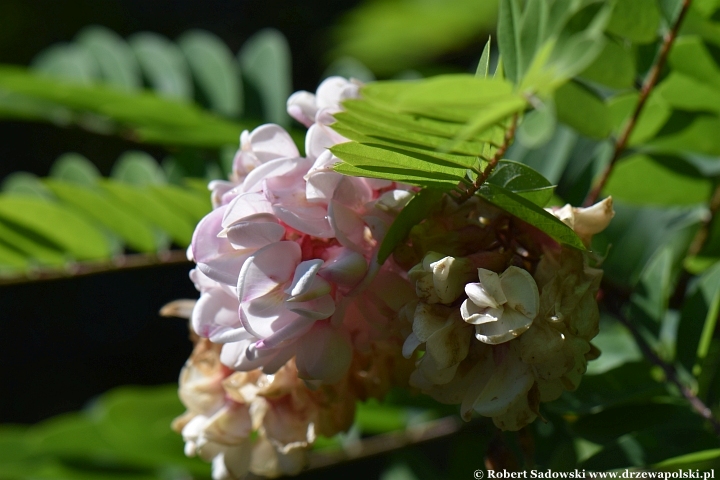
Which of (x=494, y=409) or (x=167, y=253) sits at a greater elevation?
(x=494, y=409)

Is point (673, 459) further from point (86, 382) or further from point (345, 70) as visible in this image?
point (86, 382)

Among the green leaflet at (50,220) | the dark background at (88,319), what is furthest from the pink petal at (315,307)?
the dark background at (88,319)

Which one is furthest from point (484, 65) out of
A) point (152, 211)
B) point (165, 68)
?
point (165, 68)

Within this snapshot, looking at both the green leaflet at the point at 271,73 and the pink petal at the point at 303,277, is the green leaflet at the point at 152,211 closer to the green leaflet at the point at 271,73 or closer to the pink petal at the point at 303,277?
the green leaflet at the point at 271,73

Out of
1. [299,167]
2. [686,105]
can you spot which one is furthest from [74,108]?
[686,105]

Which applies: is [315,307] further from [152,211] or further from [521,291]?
[152,211]

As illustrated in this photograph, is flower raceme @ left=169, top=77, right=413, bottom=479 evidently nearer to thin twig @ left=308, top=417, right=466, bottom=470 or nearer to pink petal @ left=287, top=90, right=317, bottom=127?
pink petal @ left=287, top=90, right=317, bottom=127

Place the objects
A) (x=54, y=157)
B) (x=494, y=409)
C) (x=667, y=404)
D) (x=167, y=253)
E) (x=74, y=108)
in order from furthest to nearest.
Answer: (x=54, y=157) → (x=74, y=108) → (x=167, y=253) → (x=667, y=404) → (x=494, y=409)
